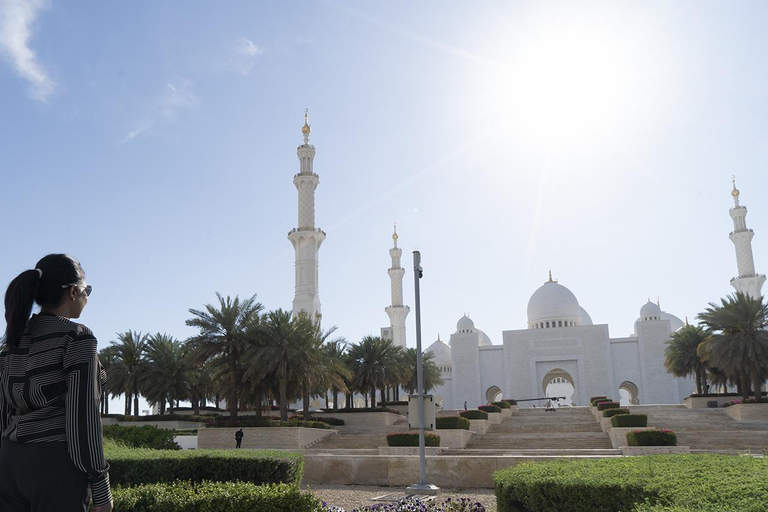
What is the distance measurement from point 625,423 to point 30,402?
20.9 meters

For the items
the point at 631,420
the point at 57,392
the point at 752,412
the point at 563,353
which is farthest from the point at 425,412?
the point at 563,353

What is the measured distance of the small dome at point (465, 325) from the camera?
58.5 m

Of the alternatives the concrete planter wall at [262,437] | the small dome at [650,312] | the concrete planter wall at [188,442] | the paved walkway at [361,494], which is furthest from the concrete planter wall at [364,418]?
the small dome at [650,312]

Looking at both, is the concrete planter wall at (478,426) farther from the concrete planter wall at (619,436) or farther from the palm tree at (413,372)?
the palm tree at (413,372)

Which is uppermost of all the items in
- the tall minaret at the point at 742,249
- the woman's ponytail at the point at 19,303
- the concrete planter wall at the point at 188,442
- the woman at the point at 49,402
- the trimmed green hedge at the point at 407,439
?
the tall minaret at the point at 742,249

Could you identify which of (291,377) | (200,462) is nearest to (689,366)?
(291,377)

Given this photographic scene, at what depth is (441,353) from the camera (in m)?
60.2

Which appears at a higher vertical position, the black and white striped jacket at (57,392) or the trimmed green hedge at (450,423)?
the black and white striped jacket at (57,392)

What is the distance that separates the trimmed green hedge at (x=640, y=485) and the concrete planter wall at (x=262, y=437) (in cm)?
1726

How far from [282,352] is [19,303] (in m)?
22.7

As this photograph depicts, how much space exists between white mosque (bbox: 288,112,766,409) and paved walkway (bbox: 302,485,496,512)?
3121 centimetres

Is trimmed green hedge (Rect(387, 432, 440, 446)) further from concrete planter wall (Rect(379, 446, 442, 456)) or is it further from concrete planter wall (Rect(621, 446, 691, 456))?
concrete planter wall (Rect(621, 446, 691, 456))

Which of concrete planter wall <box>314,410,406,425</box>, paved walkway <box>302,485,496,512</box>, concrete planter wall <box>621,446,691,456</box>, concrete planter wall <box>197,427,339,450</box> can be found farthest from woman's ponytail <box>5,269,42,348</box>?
concrete planter wall <box>314,410,406,425</box>

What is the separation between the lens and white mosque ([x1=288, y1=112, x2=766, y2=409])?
4775 centimetres
